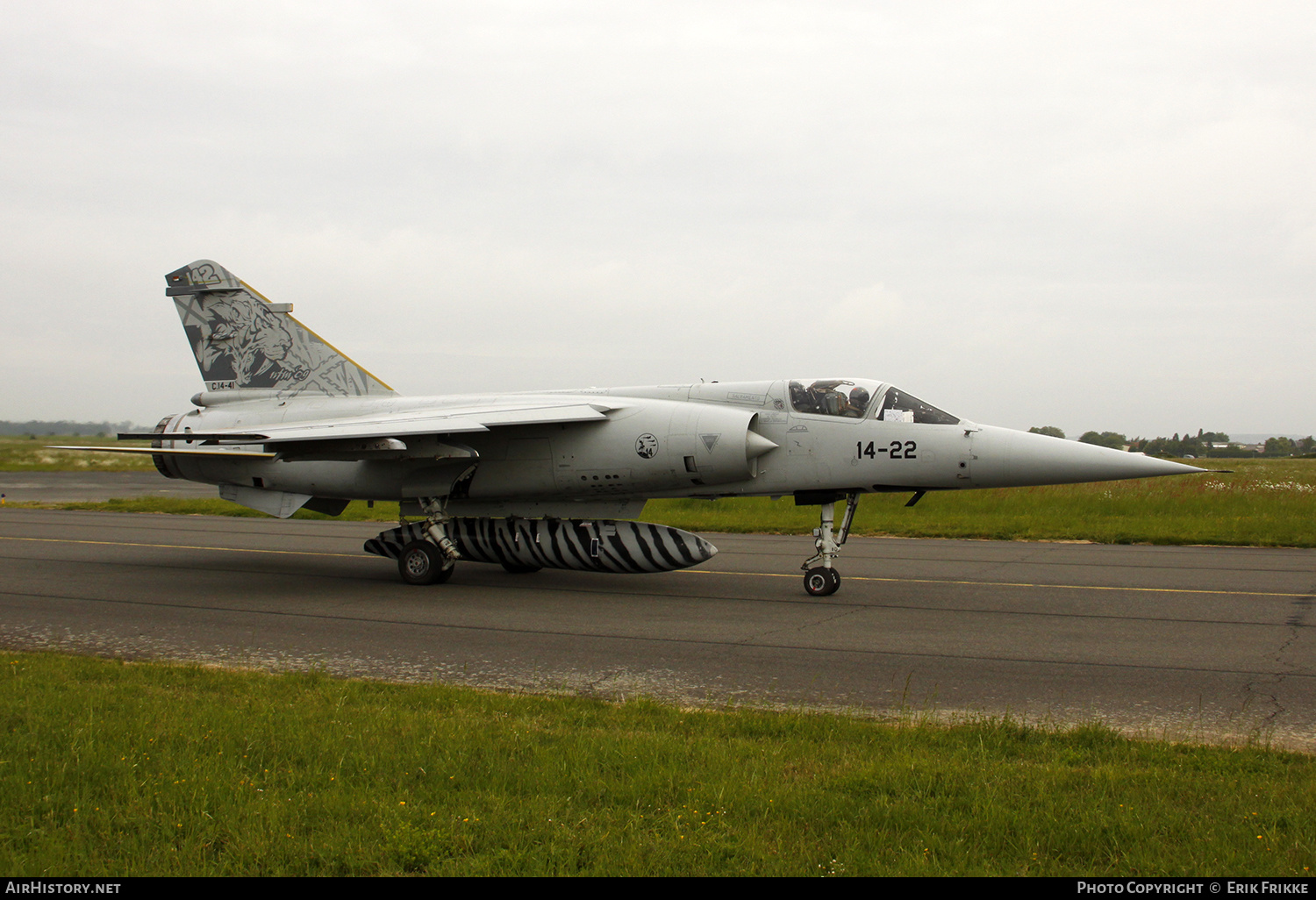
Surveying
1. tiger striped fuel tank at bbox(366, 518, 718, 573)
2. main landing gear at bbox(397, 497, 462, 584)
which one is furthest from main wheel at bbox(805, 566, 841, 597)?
main landing gear at bbox(397, 497, 462, 584)

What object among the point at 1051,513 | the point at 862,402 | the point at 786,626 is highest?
the point at 862,402

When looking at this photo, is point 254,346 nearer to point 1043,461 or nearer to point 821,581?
point 821,581

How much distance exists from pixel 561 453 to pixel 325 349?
522cm

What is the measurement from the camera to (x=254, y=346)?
1526 cm

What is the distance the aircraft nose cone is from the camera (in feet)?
34.6

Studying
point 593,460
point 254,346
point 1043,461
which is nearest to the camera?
point 1043,461

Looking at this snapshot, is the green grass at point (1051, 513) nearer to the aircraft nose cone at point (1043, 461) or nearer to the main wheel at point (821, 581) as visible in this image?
the aircraft nose cone at point (1043, 461)

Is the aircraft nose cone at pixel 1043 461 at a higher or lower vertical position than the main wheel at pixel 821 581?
higher

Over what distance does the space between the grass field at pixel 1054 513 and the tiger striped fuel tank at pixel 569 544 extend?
7.71 meters

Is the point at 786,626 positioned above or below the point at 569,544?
below

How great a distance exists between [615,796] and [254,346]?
13017 millimetres

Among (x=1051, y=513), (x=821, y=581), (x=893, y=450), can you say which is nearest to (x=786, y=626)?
(x=821, y=581)

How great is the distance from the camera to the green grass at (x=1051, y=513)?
59.4 feet

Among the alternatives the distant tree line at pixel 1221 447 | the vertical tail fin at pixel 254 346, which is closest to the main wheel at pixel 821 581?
the vertical tail fin at pixel 254 346
